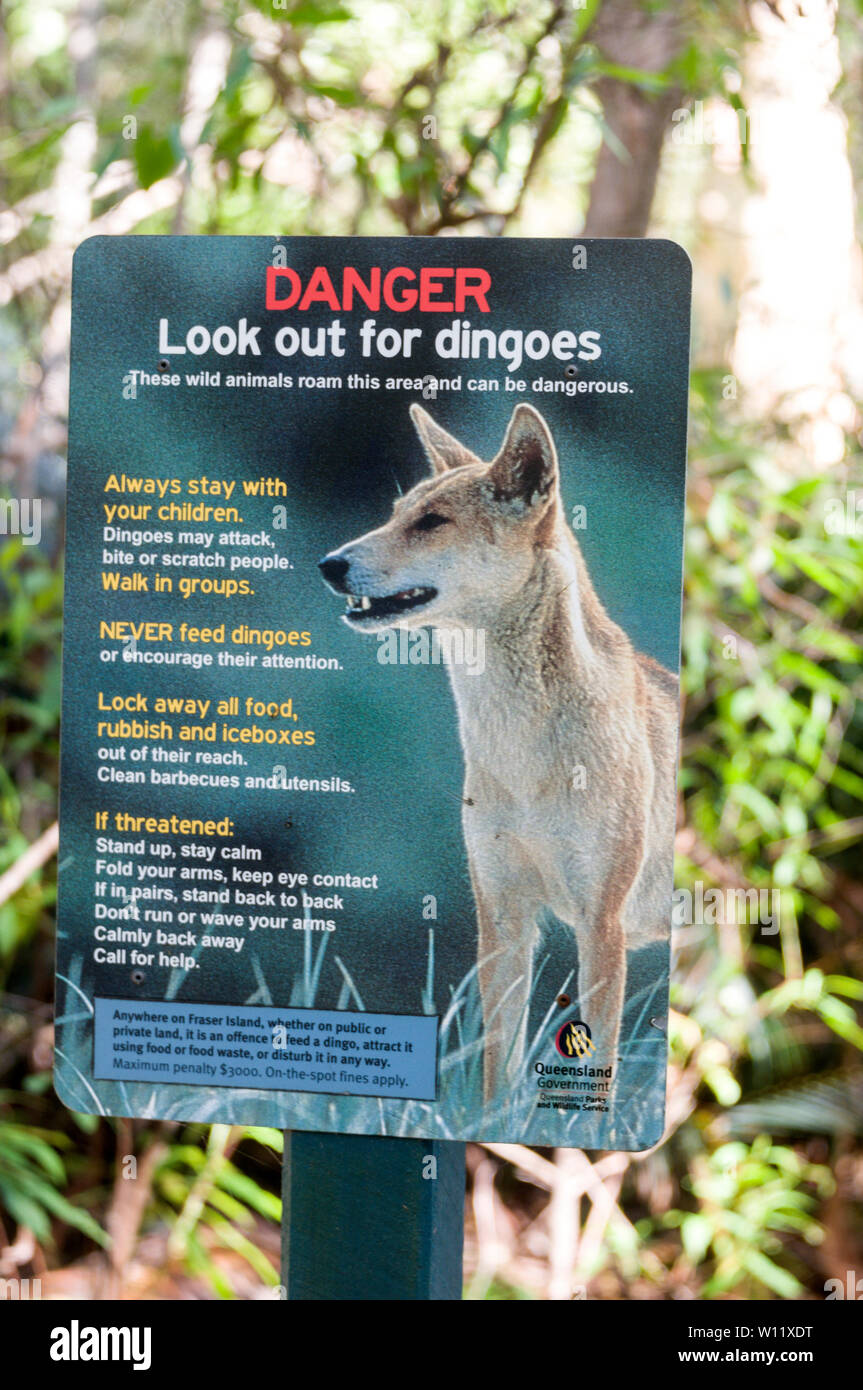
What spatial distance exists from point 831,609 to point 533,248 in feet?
5.88

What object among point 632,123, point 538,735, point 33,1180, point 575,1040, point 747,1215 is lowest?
point 747,1215

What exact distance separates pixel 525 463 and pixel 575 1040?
55cm

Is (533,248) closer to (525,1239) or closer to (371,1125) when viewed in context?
(371,1125)

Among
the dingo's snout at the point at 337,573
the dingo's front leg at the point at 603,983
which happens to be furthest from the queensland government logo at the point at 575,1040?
the dingo's snout at the point at 337,573

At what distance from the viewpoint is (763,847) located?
2.77 meters

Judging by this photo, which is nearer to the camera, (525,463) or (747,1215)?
(525,463)

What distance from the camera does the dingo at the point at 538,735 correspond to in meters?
1.09

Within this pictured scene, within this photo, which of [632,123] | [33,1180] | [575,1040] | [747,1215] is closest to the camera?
[575,1040]

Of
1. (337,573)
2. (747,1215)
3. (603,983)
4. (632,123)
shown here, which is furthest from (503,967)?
(632,123)

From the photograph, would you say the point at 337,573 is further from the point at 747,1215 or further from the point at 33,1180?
the point at 747,1215

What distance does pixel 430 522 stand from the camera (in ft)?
3.70

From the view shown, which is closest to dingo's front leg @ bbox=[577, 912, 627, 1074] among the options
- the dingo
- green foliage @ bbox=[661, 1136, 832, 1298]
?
the dingo

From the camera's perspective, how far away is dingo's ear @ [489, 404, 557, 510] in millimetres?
1091
